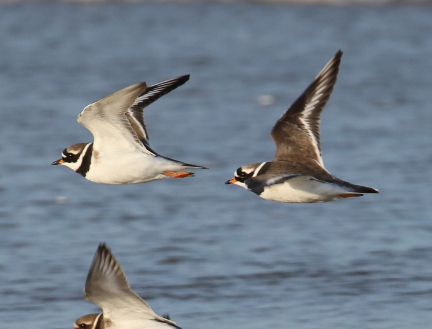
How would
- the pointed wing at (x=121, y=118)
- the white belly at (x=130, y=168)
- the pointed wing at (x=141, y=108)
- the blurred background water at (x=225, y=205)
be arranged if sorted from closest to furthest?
the pointed wing at (x=121, y=118), the white belly at (x=130, y=168), the pointed wing at (x=141, y=108), the blurred background water at (x=225, y=205)

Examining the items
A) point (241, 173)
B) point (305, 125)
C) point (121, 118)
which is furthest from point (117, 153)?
point (305, 125)

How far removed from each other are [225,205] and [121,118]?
5.13 metres

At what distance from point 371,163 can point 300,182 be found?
761cm

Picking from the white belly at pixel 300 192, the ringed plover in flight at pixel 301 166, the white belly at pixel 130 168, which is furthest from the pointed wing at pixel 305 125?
the white belly at pixel 130 168

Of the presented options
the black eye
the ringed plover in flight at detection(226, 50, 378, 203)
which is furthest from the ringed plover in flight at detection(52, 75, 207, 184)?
the ringed plover in flight at detection(226, 50, 378, 203)

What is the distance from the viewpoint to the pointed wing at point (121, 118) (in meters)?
8.91

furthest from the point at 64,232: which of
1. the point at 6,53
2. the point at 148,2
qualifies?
the point at 148,2

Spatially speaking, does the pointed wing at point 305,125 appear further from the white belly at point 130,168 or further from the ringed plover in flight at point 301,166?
the white belly at point 130,168

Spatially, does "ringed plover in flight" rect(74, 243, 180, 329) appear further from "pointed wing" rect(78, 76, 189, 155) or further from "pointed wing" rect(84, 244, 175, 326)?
"pointed wing" rect(78, 76, 189, 155)

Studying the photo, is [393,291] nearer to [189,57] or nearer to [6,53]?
[189,57]

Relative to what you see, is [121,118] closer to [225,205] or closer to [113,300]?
[113,300]

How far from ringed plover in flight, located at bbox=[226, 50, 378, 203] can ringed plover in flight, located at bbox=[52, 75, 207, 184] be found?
0.71 m

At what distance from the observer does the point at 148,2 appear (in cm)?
4816

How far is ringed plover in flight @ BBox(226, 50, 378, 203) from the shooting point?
871 cm
